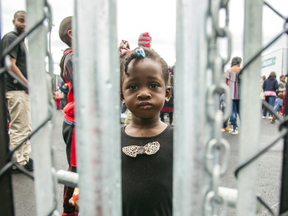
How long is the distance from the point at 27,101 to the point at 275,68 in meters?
12.4

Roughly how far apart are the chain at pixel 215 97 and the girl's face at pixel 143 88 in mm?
717

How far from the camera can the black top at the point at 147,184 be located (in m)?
1.03

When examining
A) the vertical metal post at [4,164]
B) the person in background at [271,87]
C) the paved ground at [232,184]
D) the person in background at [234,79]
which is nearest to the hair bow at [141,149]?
the vertical metal post at [4,164]

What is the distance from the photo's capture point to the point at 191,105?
387 mm

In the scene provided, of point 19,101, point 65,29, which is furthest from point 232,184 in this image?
point 19,101

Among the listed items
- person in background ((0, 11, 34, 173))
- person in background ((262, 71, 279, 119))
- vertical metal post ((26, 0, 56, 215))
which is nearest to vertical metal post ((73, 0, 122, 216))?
vertical metal post ((26, 0, 56, 215))

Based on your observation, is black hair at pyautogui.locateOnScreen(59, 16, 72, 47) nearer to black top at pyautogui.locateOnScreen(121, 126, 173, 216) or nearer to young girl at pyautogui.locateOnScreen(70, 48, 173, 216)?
young girl at pyautogui.locateOnScreen(70, 48, 173, 216)

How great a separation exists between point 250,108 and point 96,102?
12.0 inches

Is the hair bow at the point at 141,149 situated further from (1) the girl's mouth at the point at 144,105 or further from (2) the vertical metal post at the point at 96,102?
(2) the vertical metal post at the point at 96,102

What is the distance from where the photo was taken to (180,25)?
0.40 m

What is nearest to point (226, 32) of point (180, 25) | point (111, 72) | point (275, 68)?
point (180, 25)

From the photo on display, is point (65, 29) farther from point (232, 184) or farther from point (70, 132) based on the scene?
point (232, 184)

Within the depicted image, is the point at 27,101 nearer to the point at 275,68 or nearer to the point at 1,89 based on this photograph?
the point at 1,89

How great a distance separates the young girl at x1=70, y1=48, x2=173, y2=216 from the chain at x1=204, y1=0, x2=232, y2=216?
27.0 inches
